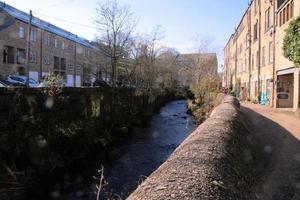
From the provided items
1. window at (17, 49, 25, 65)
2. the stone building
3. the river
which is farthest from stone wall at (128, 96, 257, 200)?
the stone building

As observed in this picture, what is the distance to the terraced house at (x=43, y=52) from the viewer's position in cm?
4441

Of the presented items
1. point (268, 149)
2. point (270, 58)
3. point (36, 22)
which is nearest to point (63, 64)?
point (36, 22)

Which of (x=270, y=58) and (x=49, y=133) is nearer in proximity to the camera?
(x=49, y=133)

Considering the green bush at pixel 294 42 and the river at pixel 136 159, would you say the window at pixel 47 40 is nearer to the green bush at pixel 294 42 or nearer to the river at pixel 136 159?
the river at pixel 136 159

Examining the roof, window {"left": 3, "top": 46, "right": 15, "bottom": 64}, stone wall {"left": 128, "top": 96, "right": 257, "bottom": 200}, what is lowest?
stone wall {"left": 128, "top": 96, "right": 257, "bottom": 200}

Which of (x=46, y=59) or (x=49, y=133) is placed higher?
(x=46, y=59)

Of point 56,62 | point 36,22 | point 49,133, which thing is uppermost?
point 36,22

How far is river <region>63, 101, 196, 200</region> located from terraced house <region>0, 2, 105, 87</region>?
14008 millimetres

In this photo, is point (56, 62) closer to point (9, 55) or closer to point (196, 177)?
point (9, 55)

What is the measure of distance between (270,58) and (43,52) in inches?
1347

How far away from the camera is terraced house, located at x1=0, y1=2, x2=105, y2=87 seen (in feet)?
146

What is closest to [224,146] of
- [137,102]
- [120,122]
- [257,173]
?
[257,173]

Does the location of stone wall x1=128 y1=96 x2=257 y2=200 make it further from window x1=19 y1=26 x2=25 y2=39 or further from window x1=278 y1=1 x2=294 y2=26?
window x1=19 y1=26 x2=25 y2=39

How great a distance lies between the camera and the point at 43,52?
2142 inches
